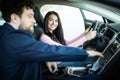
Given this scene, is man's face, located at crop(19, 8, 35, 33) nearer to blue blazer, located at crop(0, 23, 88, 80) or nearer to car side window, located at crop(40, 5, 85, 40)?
blue blazer, located at crop(0, 23, 88, 80)

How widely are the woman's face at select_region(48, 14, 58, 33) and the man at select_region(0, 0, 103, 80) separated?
0.25 meters

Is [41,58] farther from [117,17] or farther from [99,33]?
[117,17]

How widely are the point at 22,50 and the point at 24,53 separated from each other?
0.01 meters

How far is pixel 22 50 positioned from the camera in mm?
881

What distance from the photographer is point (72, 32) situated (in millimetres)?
1281

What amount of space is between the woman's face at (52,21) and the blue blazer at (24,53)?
36 centimetres

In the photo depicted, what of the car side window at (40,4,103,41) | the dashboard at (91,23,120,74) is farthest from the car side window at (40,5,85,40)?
the dashboard at (91,23,120,74)

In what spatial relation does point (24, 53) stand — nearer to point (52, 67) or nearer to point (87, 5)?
point (52, 67)

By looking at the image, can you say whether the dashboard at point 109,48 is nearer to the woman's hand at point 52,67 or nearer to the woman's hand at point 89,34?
the woman's hand at point 89,34

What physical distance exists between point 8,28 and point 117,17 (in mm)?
563

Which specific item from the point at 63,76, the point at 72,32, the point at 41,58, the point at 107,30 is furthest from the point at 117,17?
the point at 41,58

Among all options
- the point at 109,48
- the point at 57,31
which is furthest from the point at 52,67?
the point at 109,48

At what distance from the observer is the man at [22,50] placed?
873 millimetres

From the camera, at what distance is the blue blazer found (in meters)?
0.87
